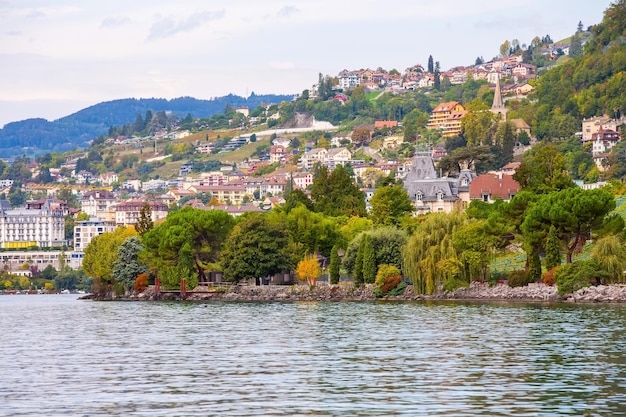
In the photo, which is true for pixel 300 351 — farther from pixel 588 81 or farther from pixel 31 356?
pixel 588 81

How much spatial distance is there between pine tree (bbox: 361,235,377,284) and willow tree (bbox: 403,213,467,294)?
5843 millimetres

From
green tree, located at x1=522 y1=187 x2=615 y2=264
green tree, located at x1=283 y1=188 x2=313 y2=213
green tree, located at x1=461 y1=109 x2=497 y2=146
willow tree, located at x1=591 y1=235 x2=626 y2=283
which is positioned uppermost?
green tree, located at x1=461 y1=109 x2=497 y2=146

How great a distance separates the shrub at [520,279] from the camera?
74.0m

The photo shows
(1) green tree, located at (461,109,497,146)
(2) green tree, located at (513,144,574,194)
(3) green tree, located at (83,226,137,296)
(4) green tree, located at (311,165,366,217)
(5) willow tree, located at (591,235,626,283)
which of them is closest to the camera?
(5) willow tree, located at (591,235,626,283)

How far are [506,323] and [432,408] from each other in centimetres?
2439

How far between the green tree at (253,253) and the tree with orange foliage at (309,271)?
945 mm

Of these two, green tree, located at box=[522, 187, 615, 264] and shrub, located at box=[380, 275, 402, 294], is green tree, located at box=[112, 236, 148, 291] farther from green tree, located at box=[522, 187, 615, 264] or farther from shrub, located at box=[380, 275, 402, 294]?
green tree, located at box=[522, 187, 615, 264]

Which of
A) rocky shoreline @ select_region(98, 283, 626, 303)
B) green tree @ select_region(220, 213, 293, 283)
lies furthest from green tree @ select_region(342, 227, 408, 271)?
green tree @ select_region(220, 213, 293, 283)

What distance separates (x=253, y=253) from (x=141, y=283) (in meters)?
14.2

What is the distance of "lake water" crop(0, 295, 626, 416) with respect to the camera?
98.5ft

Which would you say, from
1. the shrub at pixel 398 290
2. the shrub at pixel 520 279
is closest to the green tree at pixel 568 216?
the shrub at pixel 520 279

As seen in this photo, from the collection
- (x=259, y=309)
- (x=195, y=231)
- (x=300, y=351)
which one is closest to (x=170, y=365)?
(x=300, y=351)

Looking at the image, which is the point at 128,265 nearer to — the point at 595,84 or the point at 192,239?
the point at 192,239

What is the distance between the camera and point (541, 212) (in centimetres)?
7412
